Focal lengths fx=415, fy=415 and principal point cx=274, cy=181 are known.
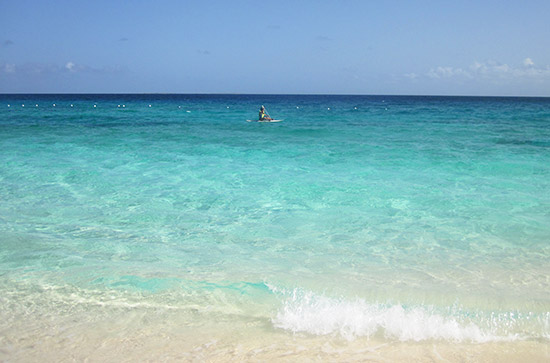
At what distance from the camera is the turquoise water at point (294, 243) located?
418cm

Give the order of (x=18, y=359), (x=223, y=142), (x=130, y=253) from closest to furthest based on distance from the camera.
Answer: (x=18, y=359) → (x=130, y=253) → (x=223, y=142)

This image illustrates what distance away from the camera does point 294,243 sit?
6.11 metres

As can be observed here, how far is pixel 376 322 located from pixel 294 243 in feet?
7.58

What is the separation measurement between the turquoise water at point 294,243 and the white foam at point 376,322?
2 centimetres

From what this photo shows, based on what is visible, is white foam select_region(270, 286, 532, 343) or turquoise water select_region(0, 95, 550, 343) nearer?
white foam select_region(270, 286, 532, 343)

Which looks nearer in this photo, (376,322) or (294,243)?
(376,322)

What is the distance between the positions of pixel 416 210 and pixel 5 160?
1222cm

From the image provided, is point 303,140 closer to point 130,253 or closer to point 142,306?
point 130,253

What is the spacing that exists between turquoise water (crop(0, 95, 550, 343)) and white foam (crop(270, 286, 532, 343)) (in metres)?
0.02

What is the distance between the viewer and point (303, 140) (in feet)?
62.1

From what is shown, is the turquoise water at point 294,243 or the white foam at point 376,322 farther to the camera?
the turquoise water at point 294,243

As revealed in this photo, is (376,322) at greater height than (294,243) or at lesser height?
lesser

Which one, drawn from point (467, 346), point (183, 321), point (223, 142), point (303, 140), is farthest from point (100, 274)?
point (303, 140)

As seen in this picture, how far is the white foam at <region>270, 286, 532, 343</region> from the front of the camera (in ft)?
12.3
